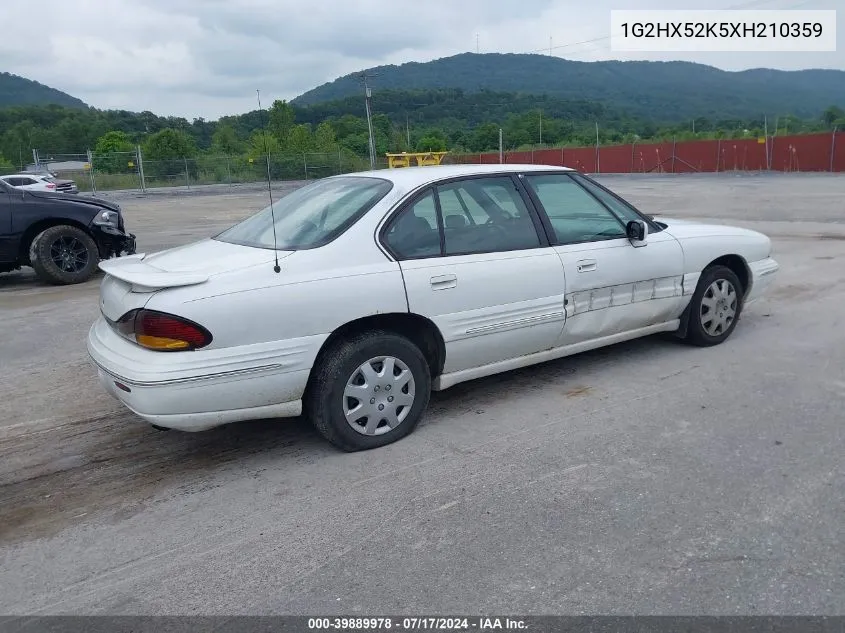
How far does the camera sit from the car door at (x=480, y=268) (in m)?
3.95

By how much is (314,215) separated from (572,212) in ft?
5.73

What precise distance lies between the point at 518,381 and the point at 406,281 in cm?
143

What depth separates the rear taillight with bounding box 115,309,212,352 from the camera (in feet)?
10.9

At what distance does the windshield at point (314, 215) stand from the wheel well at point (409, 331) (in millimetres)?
480

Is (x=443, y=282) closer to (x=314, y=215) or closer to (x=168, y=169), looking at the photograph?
(x=314, y=215)

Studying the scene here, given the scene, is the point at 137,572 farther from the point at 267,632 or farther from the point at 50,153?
the point at 50,153

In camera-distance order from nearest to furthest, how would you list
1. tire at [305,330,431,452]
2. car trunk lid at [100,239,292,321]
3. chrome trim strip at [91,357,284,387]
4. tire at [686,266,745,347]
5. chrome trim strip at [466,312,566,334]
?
chrome trim strip at [91,357,284,387], car trunk lid at [100,239,292,321], tire at [305,330,431,452], chrome trim strip at [466,312,566,334], tire at [686,266,745,347]

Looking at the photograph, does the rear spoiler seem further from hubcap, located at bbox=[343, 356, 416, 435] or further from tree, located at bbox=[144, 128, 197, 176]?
tree, located at bbox=[144, 128, 197, 176]

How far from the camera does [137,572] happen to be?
2816 millimetres

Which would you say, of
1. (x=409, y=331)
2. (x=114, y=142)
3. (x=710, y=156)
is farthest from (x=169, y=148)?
(x=409, y=331)

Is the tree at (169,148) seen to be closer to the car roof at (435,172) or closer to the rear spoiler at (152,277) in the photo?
the car roof at (435,172)

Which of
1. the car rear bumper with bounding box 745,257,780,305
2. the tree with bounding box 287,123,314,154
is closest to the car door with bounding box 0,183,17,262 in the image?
the car rear bumper with bounding box 745,257,780,305

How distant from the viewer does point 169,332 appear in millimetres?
3338

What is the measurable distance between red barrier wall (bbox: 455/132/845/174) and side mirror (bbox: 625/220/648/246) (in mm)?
29004
